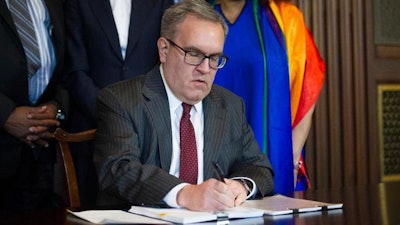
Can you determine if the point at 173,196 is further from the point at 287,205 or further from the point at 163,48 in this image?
the point at 163,48

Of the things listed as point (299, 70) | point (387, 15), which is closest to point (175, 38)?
point (299, 70)

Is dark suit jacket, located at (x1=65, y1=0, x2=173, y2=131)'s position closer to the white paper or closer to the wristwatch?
the wristwatch

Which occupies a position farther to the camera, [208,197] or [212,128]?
[212,128]

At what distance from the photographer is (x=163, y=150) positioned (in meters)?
2.16

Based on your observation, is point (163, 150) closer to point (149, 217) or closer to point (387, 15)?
point (149, 217)

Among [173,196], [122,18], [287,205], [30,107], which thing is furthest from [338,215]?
[122,18]

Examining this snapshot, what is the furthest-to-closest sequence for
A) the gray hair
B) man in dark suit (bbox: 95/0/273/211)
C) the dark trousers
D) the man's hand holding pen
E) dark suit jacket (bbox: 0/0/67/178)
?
the dark trousers, dark suit jacket (bbox: 0/0/67/178), the gray hair, man in dark suit (bbox: 95/0/273/211), the man's hand holding pen

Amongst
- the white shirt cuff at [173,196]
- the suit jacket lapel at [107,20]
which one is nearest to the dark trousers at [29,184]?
the suit jacket lapel at [107,20]

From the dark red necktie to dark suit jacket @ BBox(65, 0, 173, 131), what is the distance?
66 centimetres

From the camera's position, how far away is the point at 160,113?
221 cm

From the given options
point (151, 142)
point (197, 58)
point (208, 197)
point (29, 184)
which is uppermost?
point (197, 58)

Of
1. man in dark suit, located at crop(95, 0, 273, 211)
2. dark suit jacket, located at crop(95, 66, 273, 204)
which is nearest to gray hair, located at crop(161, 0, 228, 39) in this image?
man in dark suit, located at crop(95, 0, 273, 211)

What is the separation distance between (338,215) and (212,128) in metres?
0.68

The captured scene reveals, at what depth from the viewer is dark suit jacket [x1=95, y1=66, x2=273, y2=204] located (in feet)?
6.46
